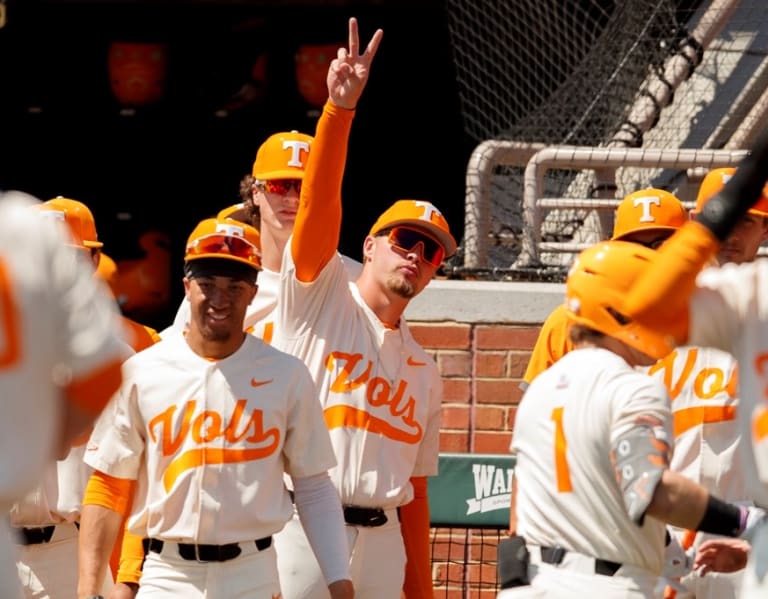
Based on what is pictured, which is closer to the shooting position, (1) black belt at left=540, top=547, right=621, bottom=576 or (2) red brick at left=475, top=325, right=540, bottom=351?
(1) black belt at left=540, top=547, right=621, bottom=576

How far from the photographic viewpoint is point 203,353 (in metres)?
5.42

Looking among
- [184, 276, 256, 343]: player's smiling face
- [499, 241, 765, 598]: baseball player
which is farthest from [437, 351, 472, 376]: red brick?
[499, 241, 765, 598]: baseball player

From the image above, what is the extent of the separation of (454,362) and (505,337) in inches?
9.5

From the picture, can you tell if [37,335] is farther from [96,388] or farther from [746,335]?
[746,335]

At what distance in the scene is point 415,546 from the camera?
6.23 meters

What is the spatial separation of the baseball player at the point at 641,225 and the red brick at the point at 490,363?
1246 millimetres

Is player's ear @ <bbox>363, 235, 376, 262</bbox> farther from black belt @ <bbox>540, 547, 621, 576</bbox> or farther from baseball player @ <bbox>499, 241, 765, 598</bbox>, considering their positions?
black belt @ <bbox>540, 547, 621, 576</bbox>

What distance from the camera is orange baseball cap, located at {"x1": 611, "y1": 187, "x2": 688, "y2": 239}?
6168 mm

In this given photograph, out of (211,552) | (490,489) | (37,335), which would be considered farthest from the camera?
(490,489)

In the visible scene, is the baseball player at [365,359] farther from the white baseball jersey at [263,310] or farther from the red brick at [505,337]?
the red brick at [505,337]

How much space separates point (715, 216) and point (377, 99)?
7.91 meters

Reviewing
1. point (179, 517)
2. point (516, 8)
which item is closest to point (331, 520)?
point (179, 517)

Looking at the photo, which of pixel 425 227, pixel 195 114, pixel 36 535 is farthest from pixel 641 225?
pixel 195 114

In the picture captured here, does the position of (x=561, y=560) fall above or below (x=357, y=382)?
below
